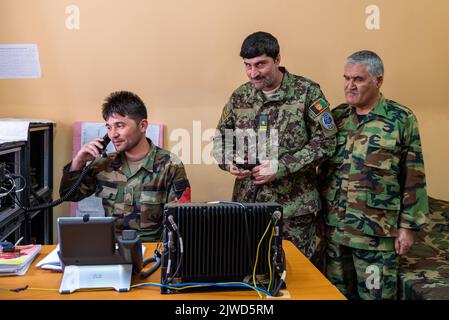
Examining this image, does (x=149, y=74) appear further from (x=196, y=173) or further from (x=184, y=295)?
(x=184, y=295)

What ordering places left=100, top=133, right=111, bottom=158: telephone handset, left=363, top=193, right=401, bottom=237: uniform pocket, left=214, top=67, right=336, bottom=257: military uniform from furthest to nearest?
left=214, top=67, right=336, bottom=257: military uniform → left=363, top=193, right=401, bottom=237: uniform pocket → left=100, top=133, right=111, bottom=158: telephone handset

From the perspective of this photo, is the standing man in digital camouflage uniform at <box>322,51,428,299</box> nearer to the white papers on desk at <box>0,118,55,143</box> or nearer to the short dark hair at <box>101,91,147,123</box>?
the short dark hair at <box>101,91,147,123</box>

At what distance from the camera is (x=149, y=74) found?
292 cm

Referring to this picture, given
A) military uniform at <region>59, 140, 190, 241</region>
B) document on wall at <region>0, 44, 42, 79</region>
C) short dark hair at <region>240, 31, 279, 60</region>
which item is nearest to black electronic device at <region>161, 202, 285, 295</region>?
military uniform at <region>59, 140, 190, 241</region>

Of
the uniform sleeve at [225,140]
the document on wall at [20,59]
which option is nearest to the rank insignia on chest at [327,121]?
A: the uniform sleeve at [225,140]

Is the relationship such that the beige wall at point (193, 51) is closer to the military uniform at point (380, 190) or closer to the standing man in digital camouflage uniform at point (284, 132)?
the standing man in digital camouflage uniform at point (284, 132)

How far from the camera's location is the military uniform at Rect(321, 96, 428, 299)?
7.22 ft

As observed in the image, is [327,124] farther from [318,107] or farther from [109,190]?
[109,190]

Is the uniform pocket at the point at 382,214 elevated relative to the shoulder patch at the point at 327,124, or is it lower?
lower

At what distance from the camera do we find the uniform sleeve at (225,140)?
96.6 inches

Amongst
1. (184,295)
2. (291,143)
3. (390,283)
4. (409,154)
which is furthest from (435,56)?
(184,295)

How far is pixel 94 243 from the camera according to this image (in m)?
1.44

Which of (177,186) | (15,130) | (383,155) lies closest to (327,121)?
(383,155)

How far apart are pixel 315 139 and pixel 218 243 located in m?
1.07
